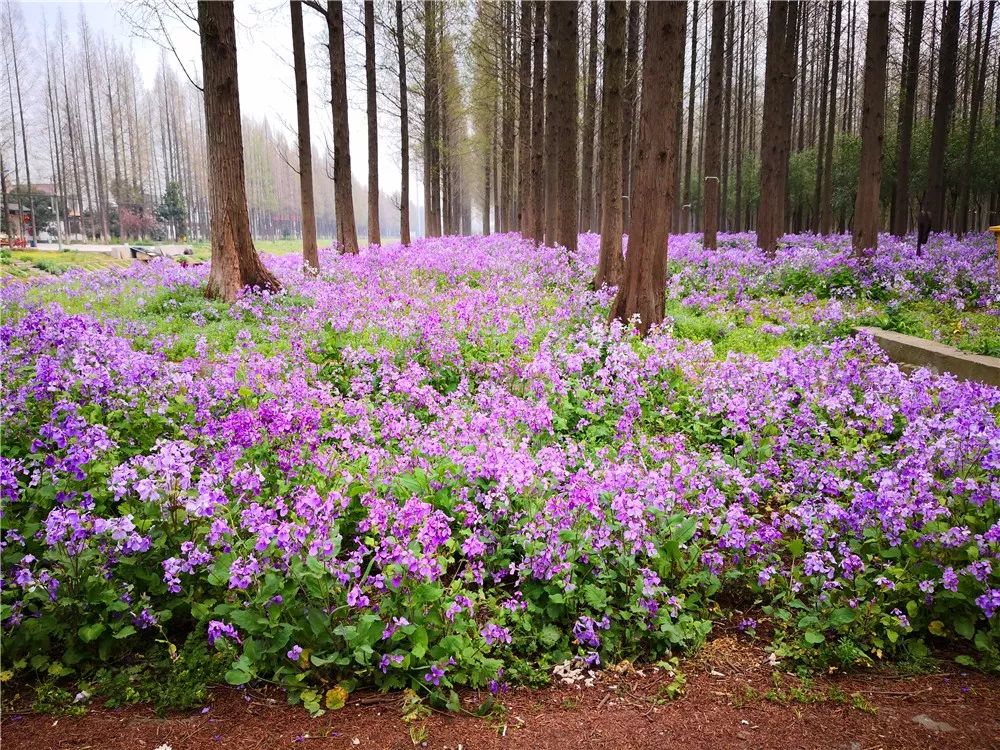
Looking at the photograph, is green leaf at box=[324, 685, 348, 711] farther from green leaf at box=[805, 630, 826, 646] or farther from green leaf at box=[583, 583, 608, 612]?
green leaf at box=[805, 630, 826, 646]

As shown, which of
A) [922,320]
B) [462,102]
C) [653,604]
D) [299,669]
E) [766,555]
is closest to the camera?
[299,669]

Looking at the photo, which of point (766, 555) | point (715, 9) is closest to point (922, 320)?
point (766, 555)

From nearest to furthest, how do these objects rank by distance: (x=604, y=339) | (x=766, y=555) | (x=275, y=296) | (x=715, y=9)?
1. (x=766, y=555)
2. (x=604, y=339)
3. (x=275, y=296)
4. (x=715, y=9)

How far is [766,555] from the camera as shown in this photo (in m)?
3.94

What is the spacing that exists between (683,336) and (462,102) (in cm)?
3140

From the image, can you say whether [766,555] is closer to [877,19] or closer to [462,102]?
[877,19]

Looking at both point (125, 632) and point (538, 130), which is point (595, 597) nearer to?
point (125, 632)

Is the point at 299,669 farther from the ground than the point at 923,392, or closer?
closer

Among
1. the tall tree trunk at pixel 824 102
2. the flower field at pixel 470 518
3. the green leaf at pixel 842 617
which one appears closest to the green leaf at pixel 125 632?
the flower field at pixel 470 518

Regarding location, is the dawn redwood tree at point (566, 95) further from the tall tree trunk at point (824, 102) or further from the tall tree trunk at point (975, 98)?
the tall tree trunk at point (975, 98)

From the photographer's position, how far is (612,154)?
11.9m

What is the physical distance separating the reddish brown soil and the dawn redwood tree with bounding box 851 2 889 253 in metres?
12.4

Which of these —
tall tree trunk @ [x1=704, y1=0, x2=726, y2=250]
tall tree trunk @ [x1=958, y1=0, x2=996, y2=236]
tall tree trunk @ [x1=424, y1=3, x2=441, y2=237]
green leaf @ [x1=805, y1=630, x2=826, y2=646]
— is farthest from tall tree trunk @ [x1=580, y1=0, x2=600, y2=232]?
green leaf @ [x1=805, y1=630, x2=826, y2=646]

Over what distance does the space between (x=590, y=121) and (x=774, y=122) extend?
7112 mm
